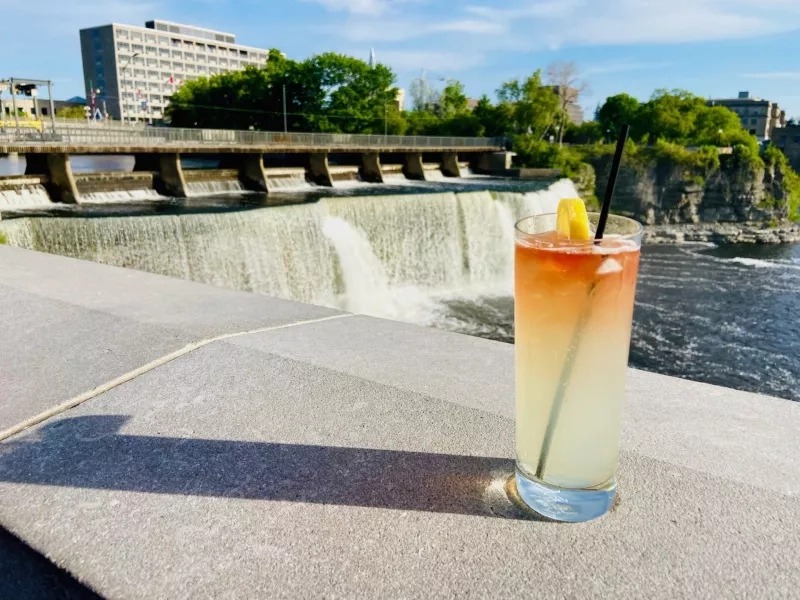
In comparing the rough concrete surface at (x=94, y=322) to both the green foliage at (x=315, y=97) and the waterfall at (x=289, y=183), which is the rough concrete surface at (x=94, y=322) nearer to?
the waterfall at (x=289, y=183)

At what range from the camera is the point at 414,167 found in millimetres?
30438

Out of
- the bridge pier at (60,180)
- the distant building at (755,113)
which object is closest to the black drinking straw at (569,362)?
the bridge pier at (60,180)

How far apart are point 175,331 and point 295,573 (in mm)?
1487

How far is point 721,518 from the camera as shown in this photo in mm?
1120

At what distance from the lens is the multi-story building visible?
319 ft

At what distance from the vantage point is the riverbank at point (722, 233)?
3519cm

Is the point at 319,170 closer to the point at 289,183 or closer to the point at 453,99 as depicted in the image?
the point at 289,183

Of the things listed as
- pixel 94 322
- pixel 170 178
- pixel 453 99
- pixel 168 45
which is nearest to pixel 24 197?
pixel 170 178

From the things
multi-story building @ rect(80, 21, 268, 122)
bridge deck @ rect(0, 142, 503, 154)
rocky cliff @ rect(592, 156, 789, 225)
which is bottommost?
rocky cliff @ rect(592, 156, 789, 225)

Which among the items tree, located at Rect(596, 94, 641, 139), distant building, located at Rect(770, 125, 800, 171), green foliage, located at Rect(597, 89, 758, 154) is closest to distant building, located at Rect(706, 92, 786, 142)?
distant building, located at Rect(770, 125, 800, 171)

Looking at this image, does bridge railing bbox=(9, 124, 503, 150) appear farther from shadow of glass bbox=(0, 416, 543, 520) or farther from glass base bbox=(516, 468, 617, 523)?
glass base bbox=(516, 468, 617, 523)

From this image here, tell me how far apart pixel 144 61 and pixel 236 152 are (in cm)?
9200

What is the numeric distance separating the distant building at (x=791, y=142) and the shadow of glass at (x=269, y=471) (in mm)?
86692

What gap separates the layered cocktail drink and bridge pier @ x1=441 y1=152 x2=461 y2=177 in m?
32.8
